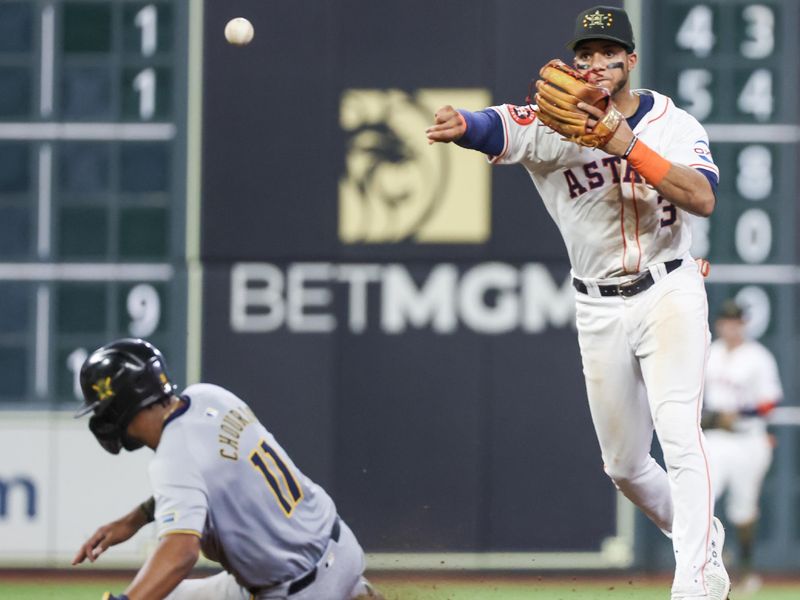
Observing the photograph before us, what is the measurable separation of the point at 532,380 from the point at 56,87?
3.04 meters

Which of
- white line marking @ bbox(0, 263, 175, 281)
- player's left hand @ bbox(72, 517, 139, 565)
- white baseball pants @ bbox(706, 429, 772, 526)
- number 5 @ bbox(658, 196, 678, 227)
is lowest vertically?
white baseball pants @ bbox(706, 429, 772, 526)

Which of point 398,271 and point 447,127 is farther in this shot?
point 398,271

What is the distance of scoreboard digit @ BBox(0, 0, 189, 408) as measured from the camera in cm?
874

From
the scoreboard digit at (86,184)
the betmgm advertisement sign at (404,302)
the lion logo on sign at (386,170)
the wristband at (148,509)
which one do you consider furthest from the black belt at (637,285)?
the scoreboard digit at (86,184)

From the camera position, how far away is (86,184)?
8781 millimetres

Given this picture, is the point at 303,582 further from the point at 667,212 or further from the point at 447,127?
the point at 667,212

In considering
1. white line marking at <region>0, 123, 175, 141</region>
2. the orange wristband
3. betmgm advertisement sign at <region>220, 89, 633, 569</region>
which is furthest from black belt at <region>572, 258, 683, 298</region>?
white line marking at <region>0, 123, 175, 141</region>

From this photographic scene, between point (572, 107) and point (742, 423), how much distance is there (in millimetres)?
4799

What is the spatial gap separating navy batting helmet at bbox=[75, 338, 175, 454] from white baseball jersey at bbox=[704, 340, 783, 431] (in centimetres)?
499

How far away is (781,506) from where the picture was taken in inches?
354

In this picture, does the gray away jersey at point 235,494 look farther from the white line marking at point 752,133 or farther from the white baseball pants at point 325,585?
the white line marking at point 752,133

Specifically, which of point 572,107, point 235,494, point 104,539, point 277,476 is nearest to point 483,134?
point 572,107

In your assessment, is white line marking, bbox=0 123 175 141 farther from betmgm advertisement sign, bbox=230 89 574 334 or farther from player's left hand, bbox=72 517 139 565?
player's left hand, bbox=72 517 139 565

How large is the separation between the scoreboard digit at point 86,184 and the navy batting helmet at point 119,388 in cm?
445
